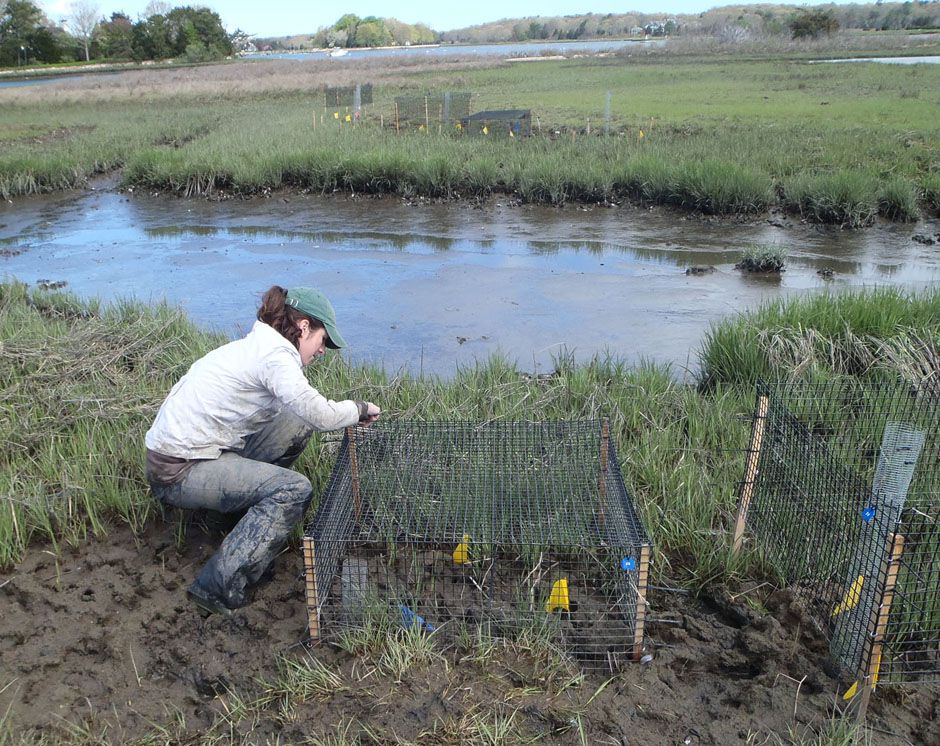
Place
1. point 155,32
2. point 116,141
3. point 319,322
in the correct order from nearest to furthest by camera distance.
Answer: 1. point 319,322
2. point 116,141
3. point 155,32

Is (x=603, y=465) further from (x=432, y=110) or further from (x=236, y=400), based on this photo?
(x=432, y=110)

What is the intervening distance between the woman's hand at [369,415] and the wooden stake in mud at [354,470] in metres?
0.08

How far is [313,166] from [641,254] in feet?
21.7

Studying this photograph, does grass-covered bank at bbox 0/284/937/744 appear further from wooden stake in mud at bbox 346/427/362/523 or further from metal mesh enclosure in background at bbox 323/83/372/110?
metal mesh enclosure in background at bbox 323/83/372/110

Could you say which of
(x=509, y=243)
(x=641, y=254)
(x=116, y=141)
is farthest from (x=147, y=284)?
(x=116, y=141)

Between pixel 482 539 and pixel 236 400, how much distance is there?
4.10 ft

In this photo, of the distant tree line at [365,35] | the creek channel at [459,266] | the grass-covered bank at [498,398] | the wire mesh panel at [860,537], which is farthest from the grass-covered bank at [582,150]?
the distant tree line at [365,35]

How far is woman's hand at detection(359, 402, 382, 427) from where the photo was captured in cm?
375

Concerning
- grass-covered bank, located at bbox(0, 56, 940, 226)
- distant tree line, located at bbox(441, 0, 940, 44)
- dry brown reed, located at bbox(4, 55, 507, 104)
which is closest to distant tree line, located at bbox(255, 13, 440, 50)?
distant tree line, located at bbox(441, 0, 940, 44)

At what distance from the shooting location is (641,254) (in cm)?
1047

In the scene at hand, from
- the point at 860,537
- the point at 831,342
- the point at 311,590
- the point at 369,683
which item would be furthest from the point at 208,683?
the point at 831,342

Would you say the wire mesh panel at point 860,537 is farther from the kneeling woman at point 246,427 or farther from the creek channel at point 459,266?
the creek channel at point 459,266

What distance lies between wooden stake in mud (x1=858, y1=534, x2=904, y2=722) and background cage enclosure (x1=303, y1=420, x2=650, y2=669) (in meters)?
0.76

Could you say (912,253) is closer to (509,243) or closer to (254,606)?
(509,243)
